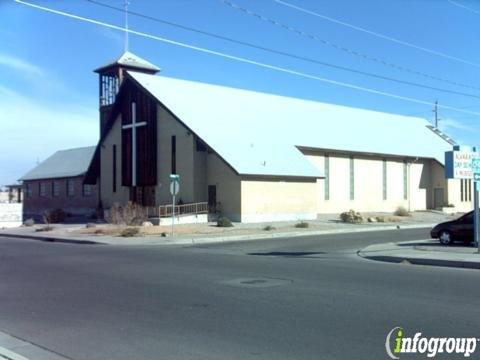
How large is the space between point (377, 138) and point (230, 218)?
65.5 ft

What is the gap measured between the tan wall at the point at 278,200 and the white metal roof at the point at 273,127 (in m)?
1.00

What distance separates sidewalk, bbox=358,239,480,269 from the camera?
16.4 meters

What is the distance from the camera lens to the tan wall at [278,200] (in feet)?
131

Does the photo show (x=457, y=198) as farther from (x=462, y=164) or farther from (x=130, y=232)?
(x=462, y=164)

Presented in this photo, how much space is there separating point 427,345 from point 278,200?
1361 inches

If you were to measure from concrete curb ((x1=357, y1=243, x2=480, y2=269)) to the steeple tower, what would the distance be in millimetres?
35572

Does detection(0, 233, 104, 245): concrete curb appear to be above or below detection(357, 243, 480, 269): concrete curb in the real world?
below

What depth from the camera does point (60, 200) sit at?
202 feet

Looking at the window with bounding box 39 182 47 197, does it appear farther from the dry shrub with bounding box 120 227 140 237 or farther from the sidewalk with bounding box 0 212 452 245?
the dry shrub with bounding box 120 227 140 237

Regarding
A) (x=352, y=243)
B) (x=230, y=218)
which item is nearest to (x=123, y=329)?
(x=352, y=243)

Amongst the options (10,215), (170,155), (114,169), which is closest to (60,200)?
(114,169)

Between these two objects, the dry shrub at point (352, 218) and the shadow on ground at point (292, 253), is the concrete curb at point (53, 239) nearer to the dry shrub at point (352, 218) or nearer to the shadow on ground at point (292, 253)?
the shadow on ground at point (292, 253)

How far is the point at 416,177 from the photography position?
184 ft

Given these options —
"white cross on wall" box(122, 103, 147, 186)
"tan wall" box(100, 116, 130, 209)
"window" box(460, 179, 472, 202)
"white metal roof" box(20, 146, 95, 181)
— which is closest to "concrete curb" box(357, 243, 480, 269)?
"white cross on wall" box(122, 103, 147, 186)
